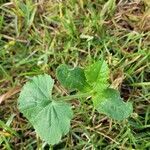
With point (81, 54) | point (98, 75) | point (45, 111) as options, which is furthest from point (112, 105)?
point (81, 54)

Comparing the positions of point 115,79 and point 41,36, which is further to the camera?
point 41,36

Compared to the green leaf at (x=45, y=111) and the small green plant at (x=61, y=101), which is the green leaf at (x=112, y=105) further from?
the green leaf at (x=45, y=111)


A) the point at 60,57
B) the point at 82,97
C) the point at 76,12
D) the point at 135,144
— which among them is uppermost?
the point at 76,12

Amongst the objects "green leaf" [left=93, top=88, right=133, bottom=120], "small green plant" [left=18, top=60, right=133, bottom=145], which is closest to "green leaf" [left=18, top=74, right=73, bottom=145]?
"small green plant" [left=18, top=60, right=133, bottom=145]

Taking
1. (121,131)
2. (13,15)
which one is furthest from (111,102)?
(13,15)

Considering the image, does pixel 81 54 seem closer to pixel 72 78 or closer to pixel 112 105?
pixel 72 78

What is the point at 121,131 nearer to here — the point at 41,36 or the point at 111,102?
the point at 111,102

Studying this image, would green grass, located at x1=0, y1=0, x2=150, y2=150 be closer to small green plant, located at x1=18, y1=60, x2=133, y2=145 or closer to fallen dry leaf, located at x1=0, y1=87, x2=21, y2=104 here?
fallen dry leaf, located at x1=0, y1=87, x2=21, y2=104
